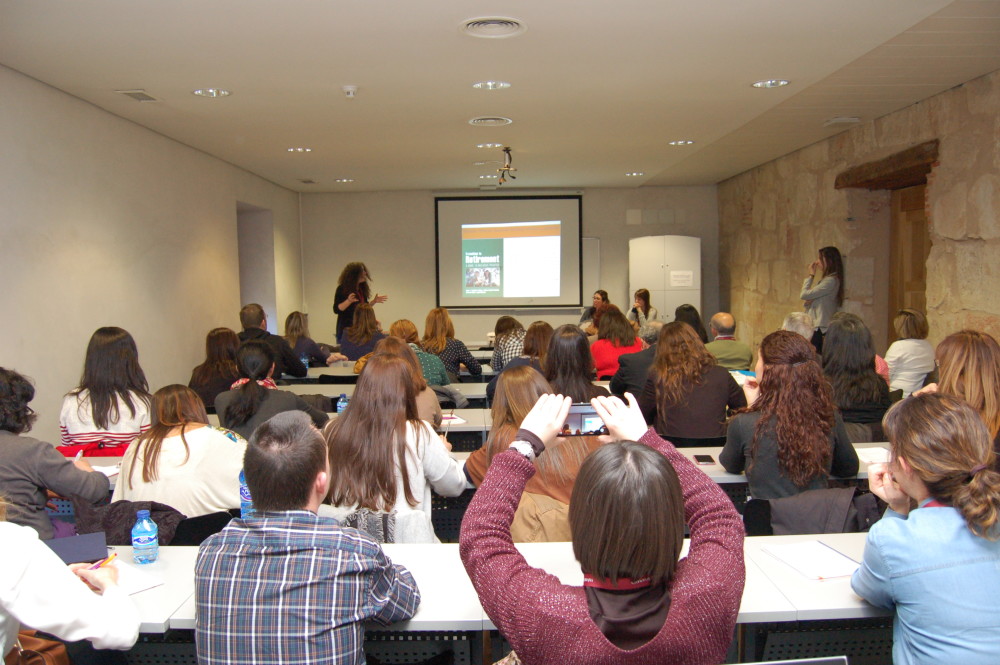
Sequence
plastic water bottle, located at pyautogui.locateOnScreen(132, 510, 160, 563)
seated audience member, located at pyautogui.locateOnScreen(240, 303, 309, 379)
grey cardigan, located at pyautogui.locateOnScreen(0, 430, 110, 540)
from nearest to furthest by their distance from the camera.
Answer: plastic water bottle, located at pyautogui.locateOnScreen(132, 510, 160, 563)
grey cardigan, located at pyautogui.locateOnScreen(0, 430, 110, 540)
seated audience member, located at pyautogui.locateOnScreen(240, 303, 309, 379)

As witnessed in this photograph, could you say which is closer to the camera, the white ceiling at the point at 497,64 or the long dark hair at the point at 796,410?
the long dark hair at the point at 796,410

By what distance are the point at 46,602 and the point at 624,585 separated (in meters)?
1.05

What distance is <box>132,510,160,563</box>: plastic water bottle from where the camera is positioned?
203cm

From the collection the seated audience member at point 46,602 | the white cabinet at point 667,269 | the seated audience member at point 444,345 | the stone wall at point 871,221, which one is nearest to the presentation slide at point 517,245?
the white cabinet at point 667,269

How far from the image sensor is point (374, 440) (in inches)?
95.4

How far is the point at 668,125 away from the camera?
625 cm

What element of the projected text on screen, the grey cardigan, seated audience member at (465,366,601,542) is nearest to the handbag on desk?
the grey cardigan

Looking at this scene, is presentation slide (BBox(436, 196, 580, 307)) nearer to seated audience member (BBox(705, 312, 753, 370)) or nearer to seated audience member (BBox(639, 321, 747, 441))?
seated audience member (BBox(705, 312, 753, 370))

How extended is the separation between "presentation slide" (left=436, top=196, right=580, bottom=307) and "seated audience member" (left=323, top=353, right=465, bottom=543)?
823 centimetres

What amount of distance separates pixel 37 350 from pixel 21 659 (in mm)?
3700

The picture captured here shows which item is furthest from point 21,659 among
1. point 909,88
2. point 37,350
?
point 909,88

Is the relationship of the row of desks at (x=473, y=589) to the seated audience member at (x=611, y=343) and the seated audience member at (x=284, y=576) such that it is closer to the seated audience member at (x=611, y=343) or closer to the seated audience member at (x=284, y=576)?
the seated audience member at (x=284, y=576)

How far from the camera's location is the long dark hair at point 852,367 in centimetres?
354

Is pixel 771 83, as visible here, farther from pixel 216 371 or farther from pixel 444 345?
pixel 216 371
